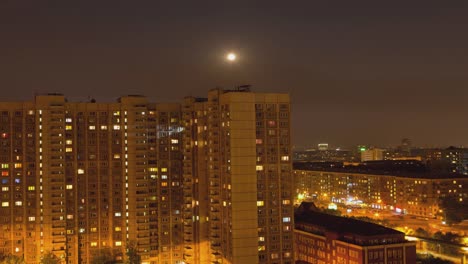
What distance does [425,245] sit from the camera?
122ft

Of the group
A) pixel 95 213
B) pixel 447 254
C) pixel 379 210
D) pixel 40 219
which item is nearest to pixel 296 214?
pixel 447 254

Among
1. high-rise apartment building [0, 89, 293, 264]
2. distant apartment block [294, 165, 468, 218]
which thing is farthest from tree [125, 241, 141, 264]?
distant apartment block [294, 165, 468, 218]

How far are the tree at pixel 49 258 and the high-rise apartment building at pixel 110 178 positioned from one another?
0.70 metres

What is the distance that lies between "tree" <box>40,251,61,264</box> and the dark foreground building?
1267 centimetres

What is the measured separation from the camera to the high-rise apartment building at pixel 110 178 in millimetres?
30203

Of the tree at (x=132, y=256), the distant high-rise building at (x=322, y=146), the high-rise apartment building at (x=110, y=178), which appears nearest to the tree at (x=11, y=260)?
the high-rise apartment building at (x=110, y=178)

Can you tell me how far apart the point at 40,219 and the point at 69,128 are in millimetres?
5032

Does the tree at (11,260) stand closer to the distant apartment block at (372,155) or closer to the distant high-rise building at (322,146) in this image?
the distant apartment block at (372,155)

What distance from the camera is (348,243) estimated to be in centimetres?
2961

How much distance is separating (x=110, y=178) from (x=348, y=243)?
13177 mm

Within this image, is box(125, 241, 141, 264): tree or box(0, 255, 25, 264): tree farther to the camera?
box(125, 241, 141, 264): tree

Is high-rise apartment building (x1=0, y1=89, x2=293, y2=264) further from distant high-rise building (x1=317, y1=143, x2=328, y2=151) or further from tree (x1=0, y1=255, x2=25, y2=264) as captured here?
distant high-rise building (x1=317, y1=143, x2=328, y2=151)

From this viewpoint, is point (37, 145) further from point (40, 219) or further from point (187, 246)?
point (187, 246)

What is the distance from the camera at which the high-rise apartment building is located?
99.1 ft
